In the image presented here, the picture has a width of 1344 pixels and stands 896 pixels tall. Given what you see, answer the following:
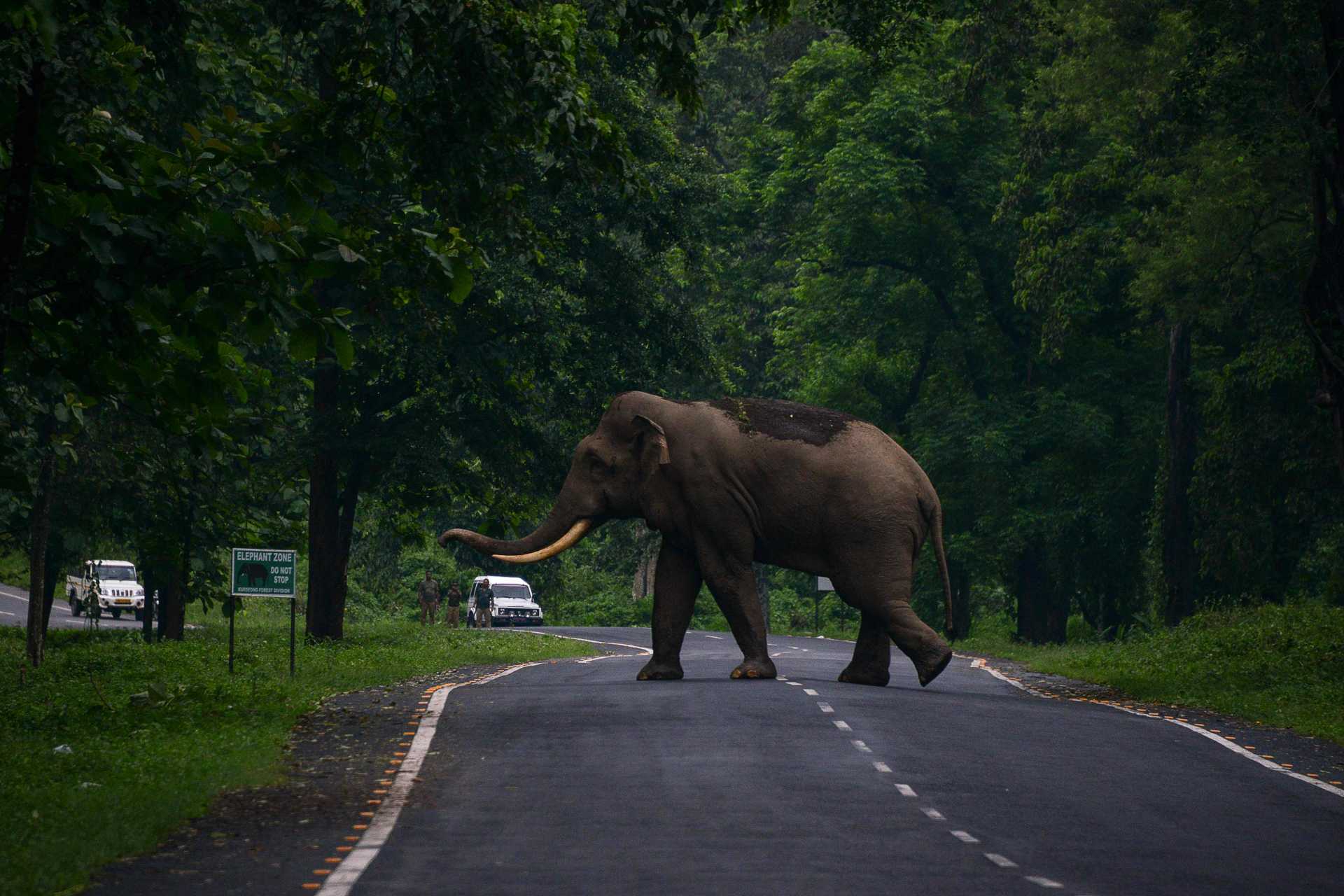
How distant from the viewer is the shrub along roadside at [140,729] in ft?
35.6

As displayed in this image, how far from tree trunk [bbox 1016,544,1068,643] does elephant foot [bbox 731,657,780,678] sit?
2331 centimetres

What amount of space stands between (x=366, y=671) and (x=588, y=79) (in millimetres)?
10744

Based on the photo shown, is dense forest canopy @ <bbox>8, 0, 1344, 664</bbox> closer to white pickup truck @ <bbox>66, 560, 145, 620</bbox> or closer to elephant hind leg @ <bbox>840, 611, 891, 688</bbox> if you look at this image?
elephant hind leg @ <bbox>840, 611, 891, 688</bbox>

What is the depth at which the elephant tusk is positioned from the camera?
904 inches

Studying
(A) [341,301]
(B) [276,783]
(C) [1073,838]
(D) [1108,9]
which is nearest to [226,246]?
(B) [276,783]

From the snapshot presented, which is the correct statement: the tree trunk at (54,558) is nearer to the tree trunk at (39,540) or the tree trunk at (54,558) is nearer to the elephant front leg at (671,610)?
the tree trunk at (39,540)

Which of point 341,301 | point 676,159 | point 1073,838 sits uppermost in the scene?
point 676,159

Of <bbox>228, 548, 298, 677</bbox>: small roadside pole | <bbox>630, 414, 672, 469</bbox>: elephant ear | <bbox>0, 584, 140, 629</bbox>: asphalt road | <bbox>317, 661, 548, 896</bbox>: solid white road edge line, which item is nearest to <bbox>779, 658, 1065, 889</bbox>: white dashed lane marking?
<bbox>317, 661, 548, 896</bbox>: solid white road edge line

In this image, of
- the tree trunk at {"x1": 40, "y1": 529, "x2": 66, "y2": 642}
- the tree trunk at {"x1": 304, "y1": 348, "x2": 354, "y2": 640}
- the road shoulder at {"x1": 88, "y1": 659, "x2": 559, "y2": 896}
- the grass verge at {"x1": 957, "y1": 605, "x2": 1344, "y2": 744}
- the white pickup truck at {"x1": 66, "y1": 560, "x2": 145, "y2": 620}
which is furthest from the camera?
the white pickup truck at {"x1": 66, "y1": 560, "x2": 145, "y2": 620}

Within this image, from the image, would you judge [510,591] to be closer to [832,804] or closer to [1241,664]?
[1241,664]

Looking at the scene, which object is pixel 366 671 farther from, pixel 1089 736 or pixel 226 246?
pixel 226 246

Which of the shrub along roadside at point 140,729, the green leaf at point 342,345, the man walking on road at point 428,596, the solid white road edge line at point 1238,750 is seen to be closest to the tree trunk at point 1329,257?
the solid white road edge line at point 1238,750

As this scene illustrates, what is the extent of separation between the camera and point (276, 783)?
13.5 m

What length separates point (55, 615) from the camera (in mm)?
63719
